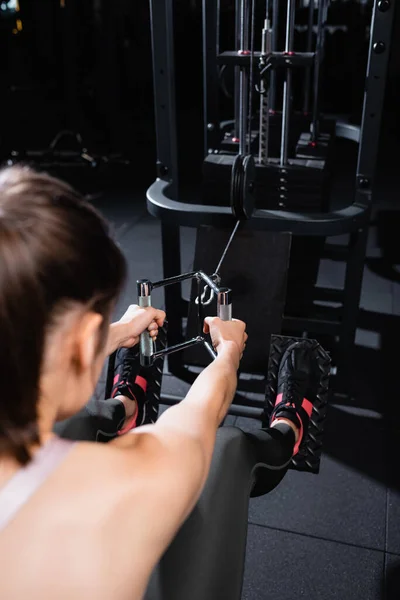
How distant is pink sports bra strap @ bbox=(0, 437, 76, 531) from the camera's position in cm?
→ 62

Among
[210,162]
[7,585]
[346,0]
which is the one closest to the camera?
[7,585]

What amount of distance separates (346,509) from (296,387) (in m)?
0.38

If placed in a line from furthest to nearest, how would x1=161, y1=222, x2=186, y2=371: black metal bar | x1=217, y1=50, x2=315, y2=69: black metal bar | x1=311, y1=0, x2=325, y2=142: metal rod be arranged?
x1=311, y1=0, x2=325, y2=142: metal rod → x1=161, y1=222, x2=186, y2=371: black metal bar → x1=217, y1=50, x2=315, y2=69: black metal bar

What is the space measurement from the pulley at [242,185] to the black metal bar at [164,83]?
253mm

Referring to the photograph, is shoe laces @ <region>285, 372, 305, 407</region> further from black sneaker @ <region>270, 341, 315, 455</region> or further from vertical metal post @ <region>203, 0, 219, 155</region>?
vertical metal post @ <region>203, 0, 219, 155</region>

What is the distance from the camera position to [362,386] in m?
2.17

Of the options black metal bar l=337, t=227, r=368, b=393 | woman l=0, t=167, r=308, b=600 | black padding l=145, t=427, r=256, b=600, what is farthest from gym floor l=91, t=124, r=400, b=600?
woman l=0, t=167, r=308, b=600

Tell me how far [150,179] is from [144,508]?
166 inches

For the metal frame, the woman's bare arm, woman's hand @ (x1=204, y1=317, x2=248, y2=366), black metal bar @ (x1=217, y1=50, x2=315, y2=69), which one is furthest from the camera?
black metal bar @ (x1=217, y1=50, x2=315, y2=69)

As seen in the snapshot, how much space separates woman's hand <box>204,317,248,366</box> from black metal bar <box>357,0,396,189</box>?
0.84 meters

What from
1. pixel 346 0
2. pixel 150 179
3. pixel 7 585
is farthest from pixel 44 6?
pixel 7 585

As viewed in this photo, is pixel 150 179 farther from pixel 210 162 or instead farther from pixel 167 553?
pixel 167 553

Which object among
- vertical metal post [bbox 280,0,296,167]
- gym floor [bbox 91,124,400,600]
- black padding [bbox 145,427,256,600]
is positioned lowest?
gym floor [bbox 91,124,400,600]

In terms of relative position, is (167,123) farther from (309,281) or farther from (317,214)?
(309,281)
